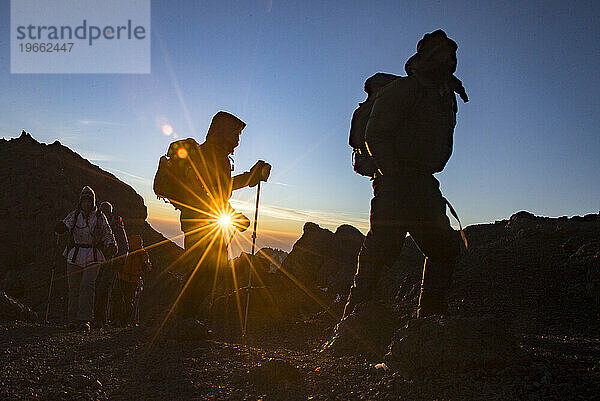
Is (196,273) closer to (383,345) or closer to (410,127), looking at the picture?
(383,345)


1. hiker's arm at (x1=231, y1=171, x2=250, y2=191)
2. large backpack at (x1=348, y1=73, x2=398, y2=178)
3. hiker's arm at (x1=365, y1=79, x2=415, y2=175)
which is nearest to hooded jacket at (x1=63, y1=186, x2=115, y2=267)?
hiker's arm at (x1=231, y1=171, x2=250, y2=191)

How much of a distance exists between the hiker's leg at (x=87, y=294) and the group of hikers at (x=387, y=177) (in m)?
2.72

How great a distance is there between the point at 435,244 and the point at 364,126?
1.29 m

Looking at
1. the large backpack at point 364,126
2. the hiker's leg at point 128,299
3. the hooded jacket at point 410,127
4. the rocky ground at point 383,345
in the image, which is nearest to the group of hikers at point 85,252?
the rocky ground at point 383,345

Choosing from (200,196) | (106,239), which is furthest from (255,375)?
(106,239)

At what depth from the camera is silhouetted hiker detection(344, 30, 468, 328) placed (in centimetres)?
338

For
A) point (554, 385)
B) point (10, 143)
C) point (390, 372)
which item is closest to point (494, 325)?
point (554, 385)

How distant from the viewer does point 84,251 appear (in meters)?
6.24

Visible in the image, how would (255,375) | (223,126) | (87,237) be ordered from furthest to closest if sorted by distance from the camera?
(87,237) < (223,126) < (255,375)

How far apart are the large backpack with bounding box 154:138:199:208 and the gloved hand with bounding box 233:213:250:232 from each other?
60 cm

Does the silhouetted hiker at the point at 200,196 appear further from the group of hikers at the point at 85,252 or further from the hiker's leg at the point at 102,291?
the hiker's leg at the point at 102,291

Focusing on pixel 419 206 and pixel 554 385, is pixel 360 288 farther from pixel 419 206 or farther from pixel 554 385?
pixel 554 385

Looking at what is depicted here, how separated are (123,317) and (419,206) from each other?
6910 mm

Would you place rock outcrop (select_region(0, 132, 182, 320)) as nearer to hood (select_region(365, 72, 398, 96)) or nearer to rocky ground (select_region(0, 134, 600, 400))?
rocky ground (select_region(0, 134, 600, 400))
